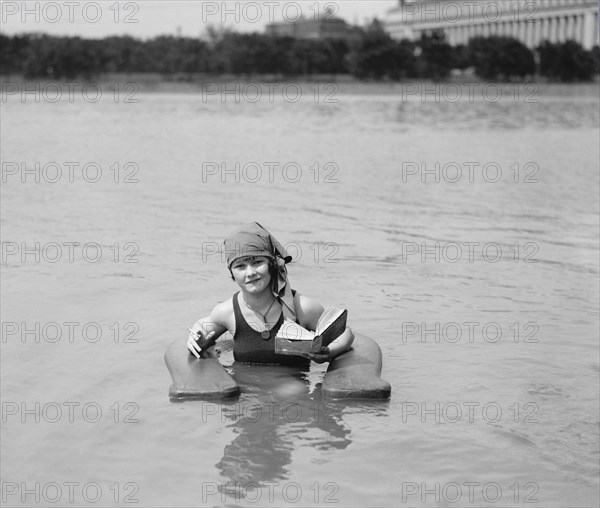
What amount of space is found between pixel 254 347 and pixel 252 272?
664 millimetres

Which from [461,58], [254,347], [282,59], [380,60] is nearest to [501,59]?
[461,58]

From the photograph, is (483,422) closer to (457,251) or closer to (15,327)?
(15,327)

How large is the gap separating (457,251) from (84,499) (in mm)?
8052

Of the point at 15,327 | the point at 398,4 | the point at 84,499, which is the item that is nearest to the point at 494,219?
the point at 15,327

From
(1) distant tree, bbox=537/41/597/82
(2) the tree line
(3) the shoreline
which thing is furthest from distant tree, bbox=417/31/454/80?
(1) distant tree, bbox=537/41/597/82

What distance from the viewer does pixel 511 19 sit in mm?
114438

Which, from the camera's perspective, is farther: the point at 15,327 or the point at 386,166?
the point at 386,166

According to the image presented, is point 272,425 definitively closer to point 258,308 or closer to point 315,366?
point 258,308

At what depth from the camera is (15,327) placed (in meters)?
9.52

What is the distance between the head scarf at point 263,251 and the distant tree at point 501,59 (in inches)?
3004

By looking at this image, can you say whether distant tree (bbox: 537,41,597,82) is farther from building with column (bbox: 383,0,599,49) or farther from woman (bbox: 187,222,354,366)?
woman (bbox: 187,222,354,366)

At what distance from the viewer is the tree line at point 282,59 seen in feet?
278

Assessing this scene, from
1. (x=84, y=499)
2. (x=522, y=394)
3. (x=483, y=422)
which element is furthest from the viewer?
(x=522, y=394)

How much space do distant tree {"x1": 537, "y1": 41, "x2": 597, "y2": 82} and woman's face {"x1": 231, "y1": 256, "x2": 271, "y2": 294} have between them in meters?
72.2
